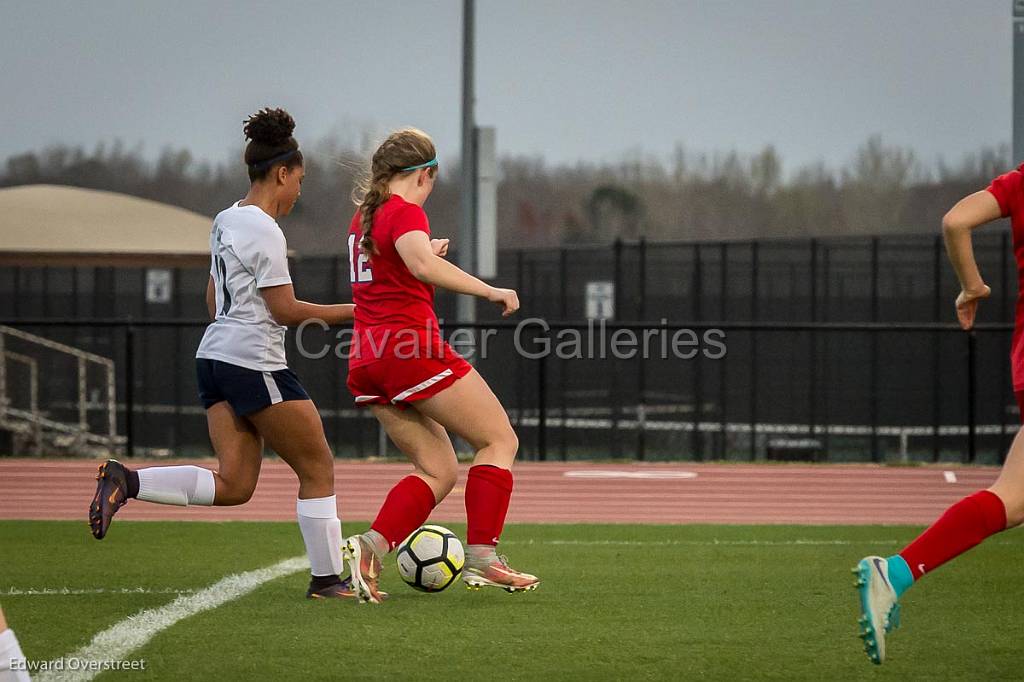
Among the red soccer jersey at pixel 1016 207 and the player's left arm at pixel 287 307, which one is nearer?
the red soccer jersey at pixel 1016 207

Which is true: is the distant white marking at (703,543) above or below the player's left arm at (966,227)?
below

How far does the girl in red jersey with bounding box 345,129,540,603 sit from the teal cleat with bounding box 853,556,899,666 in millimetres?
1731

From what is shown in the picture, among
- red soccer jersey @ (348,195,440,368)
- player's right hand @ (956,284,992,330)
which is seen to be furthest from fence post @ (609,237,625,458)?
player's right hand @ (956,284,992,330)

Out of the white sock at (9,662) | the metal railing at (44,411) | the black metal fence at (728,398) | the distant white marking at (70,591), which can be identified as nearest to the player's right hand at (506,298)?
the distant white marking at (70,591)

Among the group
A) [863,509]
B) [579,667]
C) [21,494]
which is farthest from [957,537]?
[21,494]

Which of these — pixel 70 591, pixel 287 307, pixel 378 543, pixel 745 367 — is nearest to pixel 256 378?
pixel 287 307

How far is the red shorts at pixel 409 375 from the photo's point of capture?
18.5ft

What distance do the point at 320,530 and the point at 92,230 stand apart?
1781 centimetres

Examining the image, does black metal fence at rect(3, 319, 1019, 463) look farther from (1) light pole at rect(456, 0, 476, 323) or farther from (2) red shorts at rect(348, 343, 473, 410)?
(2) red shorts at rect(348, 343, 473, 410)

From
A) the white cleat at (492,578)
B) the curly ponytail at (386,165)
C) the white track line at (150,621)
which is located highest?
the curly ponytail at (386,165)

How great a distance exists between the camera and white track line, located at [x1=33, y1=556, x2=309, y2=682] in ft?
15.2

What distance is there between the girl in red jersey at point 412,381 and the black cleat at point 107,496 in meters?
0.93

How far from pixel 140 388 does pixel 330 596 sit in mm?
19093

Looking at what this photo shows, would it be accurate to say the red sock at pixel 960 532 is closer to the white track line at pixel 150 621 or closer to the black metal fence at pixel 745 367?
the white track line at pixel 150 621
